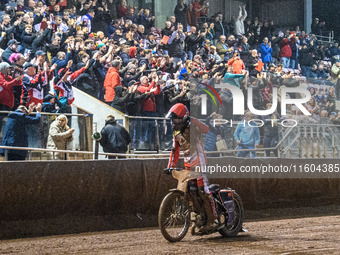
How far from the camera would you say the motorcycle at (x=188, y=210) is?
7.27m

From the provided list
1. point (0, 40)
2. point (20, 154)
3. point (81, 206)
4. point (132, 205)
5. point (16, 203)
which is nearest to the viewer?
point (16, 203)

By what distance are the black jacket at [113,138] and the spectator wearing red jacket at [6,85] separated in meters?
2.02

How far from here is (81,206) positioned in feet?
28.1

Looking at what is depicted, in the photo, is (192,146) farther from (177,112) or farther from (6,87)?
(6,87)

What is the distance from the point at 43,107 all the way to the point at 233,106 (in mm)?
4596

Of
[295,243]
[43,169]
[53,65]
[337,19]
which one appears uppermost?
[337,19]

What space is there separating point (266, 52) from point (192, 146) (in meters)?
14.8

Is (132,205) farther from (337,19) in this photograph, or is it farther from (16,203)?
(337,19)

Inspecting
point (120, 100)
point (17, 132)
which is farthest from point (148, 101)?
point (17, 132)

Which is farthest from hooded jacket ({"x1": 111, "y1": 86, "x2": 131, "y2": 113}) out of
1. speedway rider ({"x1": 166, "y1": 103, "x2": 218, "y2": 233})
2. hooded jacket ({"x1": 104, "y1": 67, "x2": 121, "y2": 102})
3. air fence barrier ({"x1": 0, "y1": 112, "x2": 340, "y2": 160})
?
speedway rider ({"x1": 166, "y1": 103, "x2": 218, "y2": 233})

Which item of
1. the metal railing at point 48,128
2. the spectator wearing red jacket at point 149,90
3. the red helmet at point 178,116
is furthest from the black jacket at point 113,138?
the red helmet at point 178,116

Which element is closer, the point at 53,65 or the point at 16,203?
the point at 16,203

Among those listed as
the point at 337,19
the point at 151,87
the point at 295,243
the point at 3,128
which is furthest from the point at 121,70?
the point at 337,19

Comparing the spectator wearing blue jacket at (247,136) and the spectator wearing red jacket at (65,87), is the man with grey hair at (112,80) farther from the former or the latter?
the spectator wearing blue jacket at (247,136)
